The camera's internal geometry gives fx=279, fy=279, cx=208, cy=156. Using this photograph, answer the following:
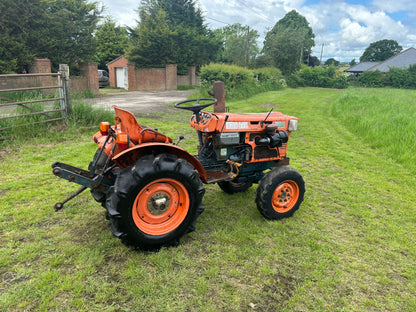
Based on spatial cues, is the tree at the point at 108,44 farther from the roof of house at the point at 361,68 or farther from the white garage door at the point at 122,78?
the roof of house at the point at 361,68

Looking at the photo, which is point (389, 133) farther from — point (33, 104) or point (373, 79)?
point (373, 79)

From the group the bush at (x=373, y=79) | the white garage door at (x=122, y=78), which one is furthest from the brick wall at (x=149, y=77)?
the bush at (x=373, y=79)

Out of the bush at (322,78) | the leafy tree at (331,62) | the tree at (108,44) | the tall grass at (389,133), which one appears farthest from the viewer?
the leafy tree at (331,62)

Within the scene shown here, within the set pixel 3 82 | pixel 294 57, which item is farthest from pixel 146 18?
pixel 294 57

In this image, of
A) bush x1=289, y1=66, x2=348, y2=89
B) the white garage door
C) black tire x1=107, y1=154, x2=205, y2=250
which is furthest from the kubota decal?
bush x1=289, y1=66, x2=348, y2=89

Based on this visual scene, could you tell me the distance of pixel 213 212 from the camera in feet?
11.7

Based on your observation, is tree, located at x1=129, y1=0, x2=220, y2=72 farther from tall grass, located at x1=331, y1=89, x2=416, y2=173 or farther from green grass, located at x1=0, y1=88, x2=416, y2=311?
green grass, located at x1=0, y1=88, x2=416, y2=311

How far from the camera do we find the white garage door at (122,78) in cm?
2357

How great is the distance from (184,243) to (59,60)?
1547cm

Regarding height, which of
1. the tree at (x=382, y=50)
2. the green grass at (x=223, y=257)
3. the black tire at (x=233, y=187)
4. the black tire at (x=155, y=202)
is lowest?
the green grass at (x=223, y=257)

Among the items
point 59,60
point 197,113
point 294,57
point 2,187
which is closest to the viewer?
point 197,113

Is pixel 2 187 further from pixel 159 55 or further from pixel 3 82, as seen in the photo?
pixel 159 55

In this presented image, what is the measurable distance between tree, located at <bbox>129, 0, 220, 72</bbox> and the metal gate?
1597 cm

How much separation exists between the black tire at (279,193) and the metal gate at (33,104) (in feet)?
18.6
